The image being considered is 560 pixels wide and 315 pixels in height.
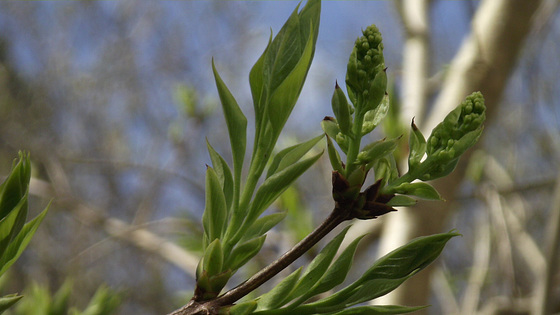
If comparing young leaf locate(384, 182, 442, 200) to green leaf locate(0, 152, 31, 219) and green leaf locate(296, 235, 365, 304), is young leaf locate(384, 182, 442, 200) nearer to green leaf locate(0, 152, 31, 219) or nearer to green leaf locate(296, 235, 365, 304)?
green leaf locate(296, 235, 365, 304)

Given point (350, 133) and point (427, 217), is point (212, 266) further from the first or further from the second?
point (427, 217)

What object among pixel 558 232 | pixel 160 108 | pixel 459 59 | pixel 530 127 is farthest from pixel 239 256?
pixel 160 108

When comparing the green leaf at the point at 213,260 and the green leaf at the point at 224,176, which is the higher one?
the green leaf at the point at 224,176

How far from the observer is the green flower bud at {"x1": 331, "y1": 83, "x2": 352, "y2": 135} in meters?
0.25

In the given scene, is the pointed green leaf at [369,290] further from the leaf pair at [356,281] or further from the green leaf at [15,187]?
the green leaf at [15,187]

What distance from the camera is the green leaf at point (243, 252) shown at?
0.28 m

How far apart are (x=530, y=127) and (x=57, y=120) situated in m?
3.45

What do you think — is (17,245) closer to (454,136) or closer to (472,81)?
(454,136)

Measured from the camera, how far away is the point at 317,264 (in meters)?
0.28

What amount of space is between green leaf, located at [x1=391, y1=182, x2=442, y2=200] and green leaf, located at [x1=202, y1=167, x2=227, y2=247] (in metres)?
0.09

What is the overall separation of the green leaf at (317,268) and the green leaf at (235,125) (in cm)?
6

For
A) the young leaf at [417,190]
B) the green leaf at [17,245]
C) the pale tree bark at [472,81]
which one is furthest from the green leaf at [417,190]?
the pale tree bark at [472,81]

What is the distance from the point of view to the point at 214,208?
286 millimetres

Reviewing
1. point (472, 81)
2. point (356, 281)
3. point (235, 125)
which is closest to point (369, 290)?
point (356, 281)
